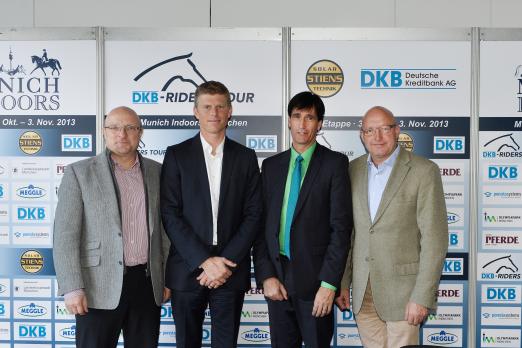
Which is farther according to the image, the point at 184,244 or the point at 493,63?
the point at 493,63

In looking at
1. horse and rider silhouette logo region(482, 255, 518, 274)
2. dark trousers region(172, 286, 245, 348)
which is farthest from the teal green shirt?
horse and rider silhouette logo region(482, 255, 518, 274)

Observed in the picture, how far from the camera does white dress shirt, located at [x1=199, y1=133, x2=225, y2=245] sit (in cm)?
270

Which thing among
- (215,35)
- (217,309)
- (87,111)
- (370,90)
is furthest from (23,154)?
(370,90)

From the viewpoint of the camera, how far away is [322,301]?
260 centimetres

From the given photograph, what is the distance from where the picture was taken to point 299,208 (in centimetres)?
264

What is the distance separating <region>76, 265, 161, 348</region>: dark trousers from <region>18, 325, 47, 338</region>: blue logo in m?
1.28

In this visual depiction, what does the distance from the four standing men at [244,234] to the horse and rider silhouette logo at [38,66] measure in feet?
4.18

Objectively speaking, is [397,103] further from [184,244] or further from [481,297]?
[184,244]

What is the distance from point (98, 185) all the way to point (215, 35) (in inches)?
60.4

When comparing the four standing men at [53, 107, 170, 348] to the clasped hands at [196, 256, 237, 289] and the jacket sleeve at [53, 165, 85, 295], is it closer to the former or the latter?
the jacket sleeve at [53, 165, 85, 295]

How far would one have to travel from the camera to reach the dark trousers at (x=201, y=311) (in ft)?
8.89

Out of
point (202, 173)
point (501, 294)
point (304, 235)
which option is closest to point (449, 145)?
point (501, 294)

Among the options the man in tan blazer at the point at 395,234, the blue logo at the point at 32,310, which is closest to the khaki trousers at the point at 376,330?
the man in tan blazer at the point at 395,234

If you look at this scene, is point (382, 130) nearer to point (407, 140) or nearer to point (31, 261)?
point (407, 140)
